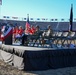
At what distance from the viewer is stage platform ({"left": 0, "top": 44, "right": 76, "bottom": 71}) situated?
292 inches

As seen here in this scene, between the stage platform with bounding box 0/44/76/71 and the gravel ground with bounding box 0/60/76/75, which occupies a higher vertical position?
the stage platform with bounding box 0/44/76/71

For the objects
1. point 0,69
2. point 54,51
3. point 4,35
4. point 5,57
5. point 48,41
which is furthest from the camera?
point 48,41

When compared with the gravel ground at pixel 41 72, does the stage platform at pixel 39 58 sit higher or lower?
higher

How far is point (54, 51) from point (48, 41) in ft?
8.45

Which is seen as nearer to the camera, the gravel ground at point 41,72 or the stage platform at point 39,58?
the gravel ground at point 41,72

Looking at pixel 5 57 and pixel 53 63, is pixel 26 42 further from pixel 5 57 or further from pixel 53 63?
pixel 53 63

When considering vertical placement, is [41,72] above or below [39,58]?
below

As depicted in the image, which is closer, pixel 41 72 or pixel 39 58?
pixel 41 72

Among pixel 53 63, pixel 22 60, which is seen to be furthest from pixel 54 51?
pixel 22 60

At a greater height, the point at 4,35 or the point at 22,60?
the point at 4,35

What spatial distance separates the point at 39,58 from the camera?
7.65m

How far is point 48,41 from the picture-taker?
34.3 ft

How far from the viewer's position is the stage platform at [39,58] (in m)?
7.42

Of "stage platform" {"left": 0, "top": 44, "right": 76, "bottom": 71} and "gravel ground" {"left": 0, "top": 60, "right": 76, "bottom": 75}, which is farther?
"stage platform" {"left": 0, "top": 44, "right": 76, "bottom": 71}
